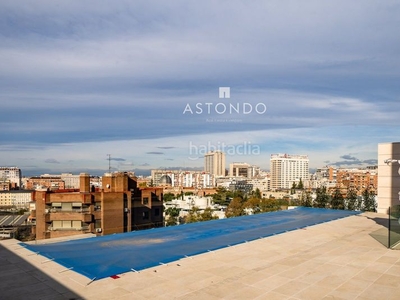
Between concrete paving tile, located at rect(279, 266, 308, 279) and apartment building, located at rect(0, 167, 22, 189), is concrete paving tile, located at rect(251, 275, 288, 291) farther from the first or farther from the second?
apartment building, located at rect(0, 167, 22, 189)

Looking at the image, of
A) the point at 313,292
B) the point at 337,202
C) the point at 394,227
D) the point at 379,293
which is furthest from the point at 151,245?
the point at 337,202

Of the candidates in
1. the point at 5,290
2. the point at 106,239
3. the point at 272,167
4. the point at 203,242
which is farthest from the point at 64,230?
the point at 272,167

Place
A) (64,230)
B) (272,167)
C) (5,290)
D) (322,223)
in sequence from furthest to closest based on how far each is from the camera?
(272,167), (64,230), (322,223), (5,290)

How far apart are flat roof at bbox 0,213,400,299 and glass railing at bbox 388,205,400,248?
0.53 metres

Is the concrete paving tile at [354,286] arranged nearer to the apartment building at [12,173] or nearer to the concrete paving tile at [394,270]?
the concrete paving tile at [394,270]

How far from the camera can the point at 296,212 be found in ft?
69.2

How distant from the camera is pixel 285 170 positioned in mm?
185125

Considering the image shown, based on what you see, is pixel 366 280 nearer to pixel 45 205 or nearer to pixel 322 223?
pixel 322 223

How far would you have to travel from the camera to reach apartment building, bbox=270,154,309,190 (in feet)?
601

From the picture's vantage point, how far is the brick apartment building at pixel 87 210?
84.5 feet

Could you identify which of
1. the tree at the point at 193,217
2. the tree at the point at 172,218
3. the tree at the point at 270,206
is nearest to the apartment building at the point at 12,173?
the tree at the point at 172,218

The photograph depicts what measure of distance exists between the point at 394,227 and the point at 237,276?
727 cm

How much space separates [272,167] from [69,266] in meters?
185

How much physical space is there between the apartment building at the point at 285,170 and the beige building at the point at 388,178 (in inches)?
6324
